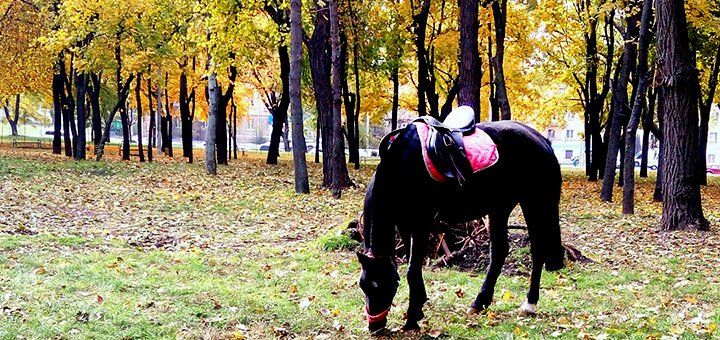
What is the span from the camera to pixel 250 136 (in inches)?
4003

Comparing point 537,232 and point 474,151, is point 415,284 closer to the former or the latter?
point 474,151

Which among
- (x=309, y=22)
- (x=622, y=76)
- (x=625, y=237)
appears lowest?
(x=625, y=237)

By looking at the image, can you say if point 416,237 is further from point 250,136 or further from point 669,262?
point 250,136

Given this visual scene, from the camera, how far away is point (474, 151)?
5395mm

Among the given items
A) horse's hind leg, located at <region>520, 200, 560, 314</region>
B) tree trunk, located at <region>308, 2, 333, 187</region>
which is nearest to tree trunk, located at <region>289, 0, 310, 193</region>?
tree trunk, located at <region>308, 2, 333, 187</region>

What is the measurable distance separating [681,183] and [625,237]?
1353 mm

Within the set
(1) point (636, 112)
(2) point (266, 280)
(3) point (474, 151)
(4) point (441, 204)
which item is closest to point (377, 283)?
(4) point (441, 204)

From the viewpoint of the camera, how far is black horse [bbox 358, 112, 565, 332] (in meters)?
5.20

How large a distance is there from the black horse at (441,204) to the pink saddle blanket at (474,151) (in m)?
0.07

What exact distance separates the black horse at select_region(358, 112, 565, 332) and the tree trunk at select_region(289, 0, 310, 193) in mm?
11836

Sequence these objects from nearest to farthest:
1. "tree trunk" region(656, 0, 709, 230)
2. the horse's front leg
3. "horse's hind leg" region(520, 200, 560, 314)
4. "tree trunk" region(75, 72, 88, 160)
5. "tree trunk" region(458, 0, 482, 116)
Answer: the horse's front leg < "horse's hind leg" region(520, 200, 560, 314) < "tree trunk" region(656, 0, 709, 230) < "tree trunk" region(458, 0, 482, 116) < "tree trunk" region(75, 72, 88, 160)

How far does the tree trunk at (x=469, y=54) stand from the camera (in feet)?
51.2

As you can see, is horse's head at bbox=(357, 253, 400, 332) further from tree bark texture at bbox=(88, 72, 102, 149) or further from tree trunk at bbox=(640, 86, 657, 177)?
tree bark texture at bbox=(88, 72, 102, 149)

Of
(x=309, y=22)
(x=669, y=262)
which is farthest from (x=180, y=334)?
(x=309, y=22)
